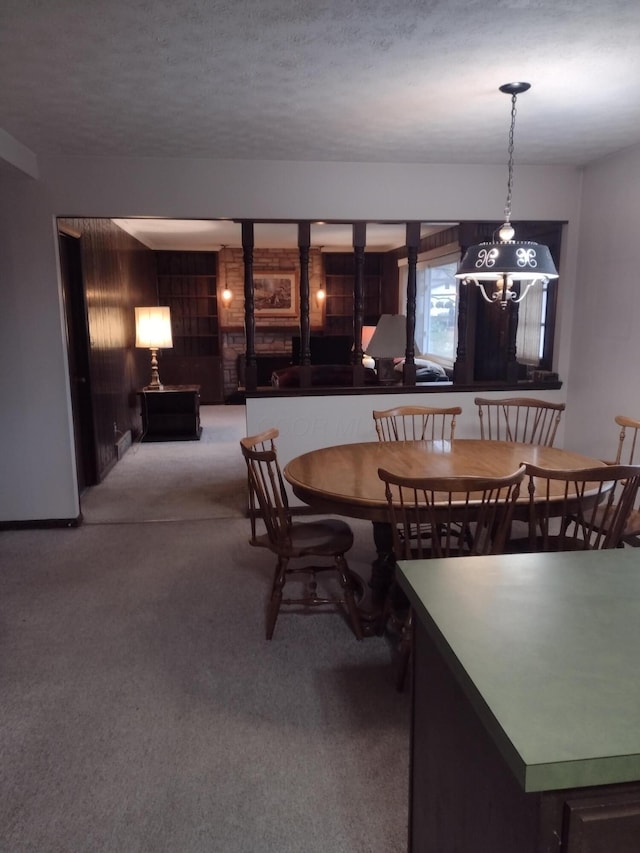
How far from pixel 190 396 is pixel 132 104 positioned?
432 centimetres

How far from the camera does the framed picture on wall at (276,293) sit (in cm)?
926

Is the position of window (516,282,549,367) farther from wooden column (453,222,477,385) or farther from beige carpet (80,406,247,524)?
beige carpet (80,406,247,524)

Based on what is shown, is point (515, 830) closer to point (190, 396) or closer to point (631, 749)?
point (631, 749)

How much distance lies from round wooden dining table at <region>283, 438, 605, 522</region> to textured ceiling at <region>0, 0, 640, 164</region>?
164 centimetres

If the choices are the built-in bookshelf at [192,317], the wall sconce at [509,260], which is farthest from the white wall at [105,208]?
the built-in bookshelf at [192,317]

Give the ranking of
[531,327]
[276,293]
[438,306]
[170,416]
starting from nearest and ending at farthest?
[531,327] → [170,416] → [438,306] → [276,293]

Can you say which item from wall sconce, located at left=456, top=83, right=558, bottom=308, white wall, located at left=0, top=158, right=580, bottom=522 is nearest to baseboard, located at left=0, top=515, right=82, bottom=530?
white wall, located at left=0, top=158, right=580, bottom=522

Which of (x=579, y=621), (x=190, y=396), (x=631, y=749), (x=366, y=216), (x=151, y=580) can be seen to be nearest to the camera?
(x=631, y=749)

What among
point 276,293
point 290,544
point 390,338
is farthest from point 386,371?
point 276,293

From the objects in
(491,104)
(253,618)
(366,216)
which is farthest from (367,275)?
(253,618)

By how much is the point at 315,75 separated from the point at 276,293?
685 cm

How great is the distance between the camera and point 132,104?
9.34 ft

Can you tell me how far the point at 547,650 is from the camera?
1020mm

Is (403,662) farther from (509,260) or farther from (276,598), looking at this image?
(509,260)
